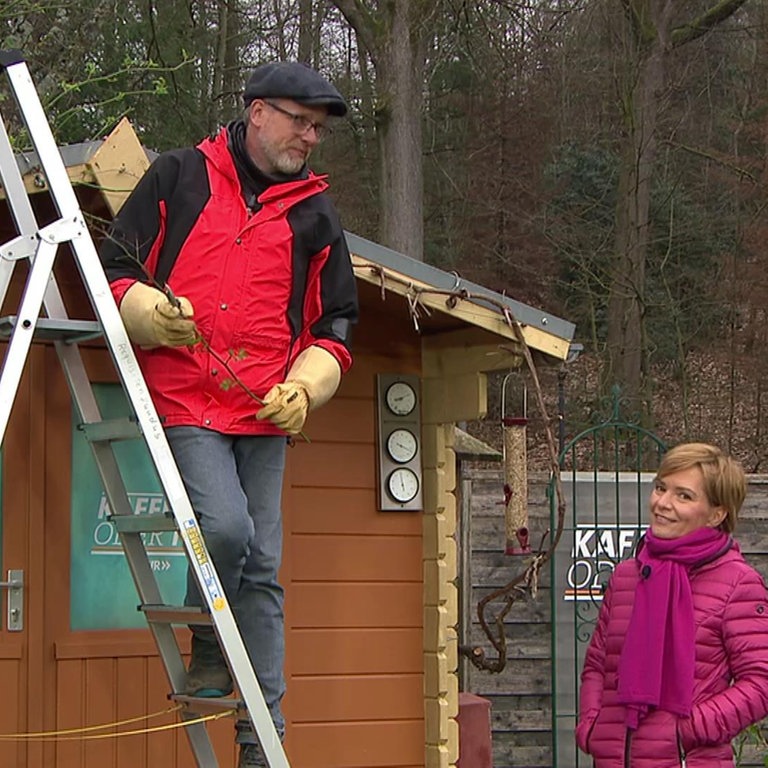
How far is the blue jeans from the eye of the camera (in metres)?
3.58

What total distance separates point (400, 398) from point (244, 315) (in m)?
1.96

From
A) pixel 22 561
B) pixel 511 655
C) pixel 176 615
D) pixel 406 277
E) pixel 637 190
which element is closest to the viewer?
pixel 176 615

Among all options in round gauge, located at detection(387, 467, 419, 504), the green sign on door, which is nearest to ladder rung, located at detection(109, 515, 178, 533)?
the green sign on door

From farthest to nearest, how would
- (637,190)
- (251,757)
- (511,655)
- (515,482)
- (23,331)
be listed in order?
(637,190) < (511,655) < (515,482) < (251,757) < (23,331)

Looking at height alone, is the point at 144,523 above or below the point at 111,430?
below

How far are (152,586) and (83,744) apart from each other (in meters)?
1.44

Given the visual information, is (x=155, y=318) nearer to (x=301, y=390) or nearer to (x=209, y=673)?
(x=301, y=390)

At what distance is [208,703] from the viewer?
3609 millimetres

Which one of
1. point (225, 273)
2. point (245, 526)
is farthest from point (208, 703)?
point (225, 273)

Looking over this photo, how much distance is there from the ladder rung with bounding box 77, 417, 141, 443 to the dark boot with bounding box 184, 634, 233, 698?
550mm

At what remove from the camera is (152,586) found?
386 centimetres

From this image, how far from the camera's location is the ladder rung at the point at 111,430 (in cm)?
358

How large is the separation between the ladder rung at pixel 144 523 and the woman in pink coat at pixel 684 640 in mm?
1252

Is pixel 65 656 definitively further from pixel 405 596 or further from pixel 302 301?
pixel 302 301
